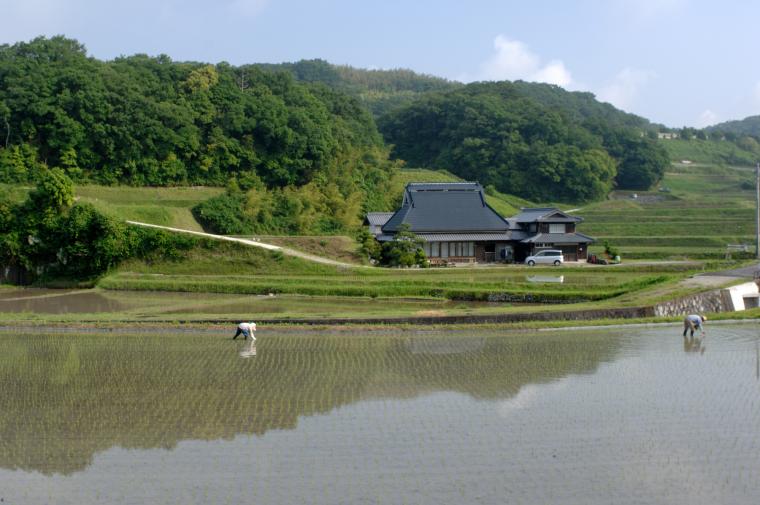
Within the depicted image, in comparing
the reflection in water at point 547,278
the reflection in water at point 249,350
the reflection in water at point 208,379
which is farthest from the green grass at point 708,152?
the reflection in water at point 249,350

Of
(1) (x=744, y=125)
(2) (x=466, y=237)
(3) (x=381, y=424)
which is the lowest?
(3) (x=381, y=424)

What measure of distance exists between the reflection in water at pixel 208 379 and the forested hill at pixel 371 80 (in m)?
94.4

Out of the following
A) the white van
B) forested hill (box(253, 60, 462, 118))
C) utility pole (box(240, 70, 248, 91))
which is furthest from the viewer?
forested hill (box(253, 60, 462, 118))

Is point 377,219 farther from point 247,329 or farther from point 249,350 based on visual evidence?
point 249,350

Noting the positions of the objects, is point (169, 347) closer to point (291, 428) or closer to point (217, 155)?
point (291, 428)

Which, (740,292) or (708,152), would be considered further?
(708,152)

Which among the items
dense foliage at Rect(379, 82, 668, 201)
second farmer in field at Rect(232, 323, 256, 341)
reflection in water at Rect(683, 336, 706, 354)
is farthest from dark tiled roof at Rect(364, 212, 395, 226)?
dense foliage at Rect(379, 82, 668, 201)

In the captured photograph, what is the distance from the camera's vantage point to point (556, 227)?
36438 millimetres

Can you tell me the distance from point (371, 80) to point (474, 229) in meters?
99.6

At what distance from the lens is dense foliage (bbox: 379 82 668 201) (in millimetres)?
62062

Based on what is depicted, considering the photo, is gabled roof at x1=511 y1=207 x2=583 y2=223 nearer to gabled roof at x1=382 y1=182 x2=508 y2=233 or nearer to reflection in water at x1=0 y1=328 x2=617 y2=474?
gabled roof at x1=382 y1=182 x2=508 y2=233

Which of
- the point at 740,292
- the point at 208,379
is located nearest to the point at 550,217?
the point at 740,292

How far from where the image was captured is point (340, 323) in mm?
18922

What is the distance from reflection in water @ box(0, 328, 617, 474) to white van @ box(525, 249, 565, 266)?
17616 mm
